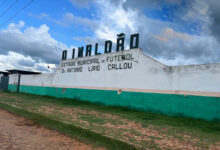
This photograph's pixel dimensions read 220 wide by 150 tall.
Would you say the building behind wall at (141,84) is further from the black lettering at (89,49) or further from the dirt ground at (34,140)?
the dirt ground at (34,140)

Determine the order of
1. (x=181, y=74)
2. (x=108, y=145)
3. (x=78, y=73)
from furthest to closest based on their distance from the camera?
(x=78, y=73), (x=181, y=74), (x=108, y=145)

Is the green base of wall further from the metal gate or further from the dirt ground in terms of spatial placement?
→ the metal gate

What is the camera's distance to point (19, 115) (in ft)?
A: 27.2

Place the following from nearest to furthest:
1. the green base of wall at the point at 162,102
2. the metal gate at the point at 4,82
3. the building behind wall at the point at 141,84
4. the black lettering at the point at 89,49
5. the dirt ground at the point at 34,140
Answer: the dirt ground at the point at 34,140, the green base of wall at the point at 162,102, the building behind wall at the point at 141,84, the black lettering at the point at 89,49, the metal gate at the point at 4,82

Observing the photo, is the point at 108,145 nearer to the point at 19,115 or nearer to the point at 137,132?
the point at 137,132

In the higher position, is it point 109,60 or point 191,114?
point 109,60

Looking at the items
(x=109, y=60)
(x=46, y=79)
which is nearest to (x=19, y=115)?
(x=109, y=60)

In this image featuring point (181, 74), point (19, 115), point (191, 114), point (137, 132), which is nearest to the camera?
point (137, 132)

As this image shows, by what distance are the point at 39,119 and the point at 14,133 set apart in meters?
1.94

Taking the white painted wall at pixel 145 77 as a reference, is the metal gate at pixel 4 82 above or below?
below

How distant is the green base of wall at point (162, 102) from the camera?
862 cm

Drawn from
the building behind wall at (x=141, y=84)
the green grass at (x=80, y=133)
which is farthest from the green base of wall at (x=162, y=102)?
the green grass at (x=80, y=133)

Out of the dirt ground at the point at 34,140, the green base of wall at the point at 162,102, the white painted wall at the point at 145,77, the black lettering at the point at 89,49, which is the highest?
the black lettering at the point at 89,49

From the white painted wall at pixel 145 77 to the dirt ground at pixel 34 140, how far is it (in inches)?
258
